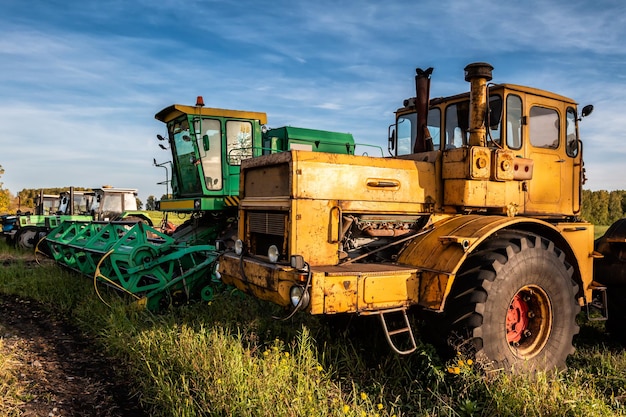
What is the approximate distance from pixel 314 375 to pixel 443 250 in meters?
1.49

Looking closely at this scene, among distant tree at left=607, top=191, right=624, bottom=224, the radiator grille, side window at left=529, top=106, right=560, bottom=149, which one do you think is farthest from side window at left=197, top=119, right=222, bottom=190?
distant tree at left=607, top=191, right=624, bottom=224

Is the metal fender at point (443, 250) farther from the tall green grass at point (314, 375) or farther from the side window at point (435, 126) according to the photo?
the side window at point (435, 126)

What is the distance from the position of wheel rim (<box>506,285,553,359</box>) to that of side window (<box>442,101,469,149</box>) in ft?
6.05

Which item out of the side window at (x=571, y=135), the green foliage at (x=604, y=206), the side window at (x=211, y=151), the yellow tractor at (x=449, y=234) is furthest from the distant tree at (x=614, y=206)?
the yellow tractor at (x=449, y=234)

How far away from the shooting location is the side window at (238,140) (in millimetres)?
9938

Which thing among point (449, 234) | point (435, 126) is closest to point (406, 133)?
point (435, 126)

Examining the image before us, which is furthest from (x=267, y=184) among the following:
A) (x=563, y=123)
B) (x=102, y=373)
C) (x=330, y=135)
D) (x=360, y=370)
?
(x=330, y=135)

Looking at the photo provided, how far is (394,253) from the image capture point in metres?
4.67

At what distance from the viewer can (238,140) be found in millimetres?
10031

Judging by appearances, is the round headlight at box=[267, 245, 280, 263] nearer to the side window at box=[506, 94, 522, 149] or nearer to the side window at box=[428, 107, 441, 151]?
the side window at box=[428, 107, 441, 151]

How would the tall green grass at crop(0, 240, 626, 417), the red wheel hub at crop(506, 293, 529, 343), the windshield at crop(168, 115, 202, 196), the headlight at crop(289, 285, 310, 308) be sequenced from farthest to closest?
the windshield at crop(168, 115, 202, 196) < the red wheel hub at crop(506, 293, 529, 343) < the headlight at crop(289, 285, 310, 308) < the tall green grass at crop(0, 240, 626, 417)

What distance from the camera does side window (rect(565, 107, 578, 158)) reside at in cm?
563

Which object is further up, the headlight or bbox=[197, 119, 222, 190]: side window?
bbox=[197, 119, 222, 190]: side window

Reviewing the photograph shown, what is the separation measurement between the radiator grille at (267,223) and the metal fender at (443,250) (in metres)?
1.09
